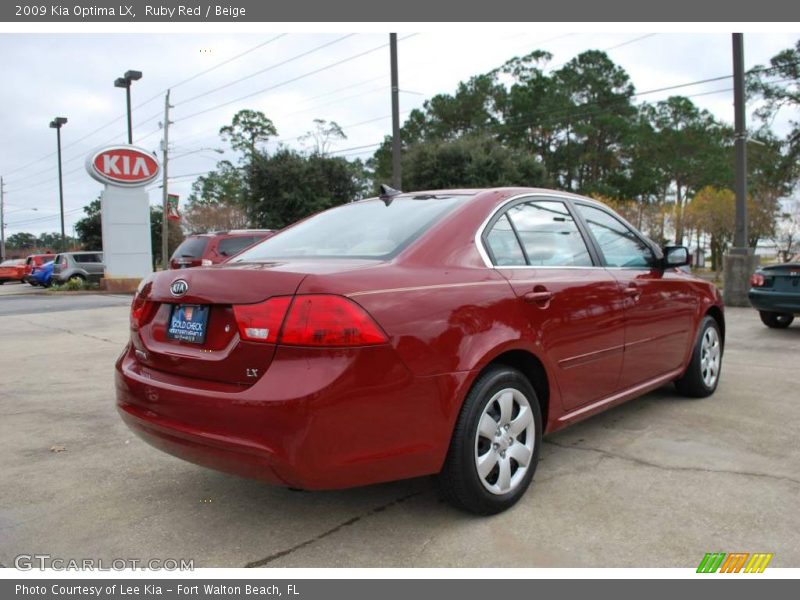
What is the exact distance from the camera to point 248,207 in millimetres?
30156

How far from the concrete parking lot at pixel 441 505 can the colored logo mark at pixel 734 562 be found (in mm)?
44

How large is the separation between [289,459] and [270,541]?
2.04 ft

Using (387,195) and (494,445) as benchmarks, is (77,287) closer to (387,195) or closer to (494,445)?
(387,195)

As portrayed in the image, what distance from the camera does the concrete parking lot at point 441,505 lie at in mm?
2711

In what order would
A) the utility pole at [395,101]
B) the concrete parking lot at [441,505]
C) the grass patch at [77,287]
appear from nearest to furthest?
the concrete parking lot at [441,505], the utility pole at [395,101], the grass patch at [77,287]

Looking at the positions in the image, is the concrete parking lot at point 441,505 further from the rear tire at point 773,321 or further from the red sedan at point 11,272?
the red sedan at point 11,272

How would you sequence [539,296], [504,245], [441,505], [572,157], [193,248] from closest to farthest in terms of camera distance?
[441,505]
[539,296]
[504,245]
[193,248]
[572,157]

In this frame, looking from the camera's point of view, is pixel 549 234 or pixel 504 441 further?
pixel 549 234

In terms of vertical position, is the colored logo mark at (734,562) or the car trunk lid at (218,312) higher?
the car trunk lid at (218,312)

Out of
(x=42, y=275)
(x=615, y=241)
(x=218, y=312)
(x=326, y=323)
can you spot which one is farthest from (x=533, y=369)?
(x=42, y=275)

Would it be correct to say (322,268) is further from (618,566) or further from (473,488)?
(618,566)

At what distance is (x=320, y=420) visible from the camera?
95.5 inches

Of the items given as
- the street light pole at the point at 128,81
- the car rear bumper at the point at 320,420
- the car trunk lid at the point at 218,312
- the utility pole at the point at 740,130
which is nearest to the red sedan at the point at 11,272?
the street light pole at the point at 128,81

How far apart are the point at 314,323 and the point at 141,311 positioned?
1.21m
